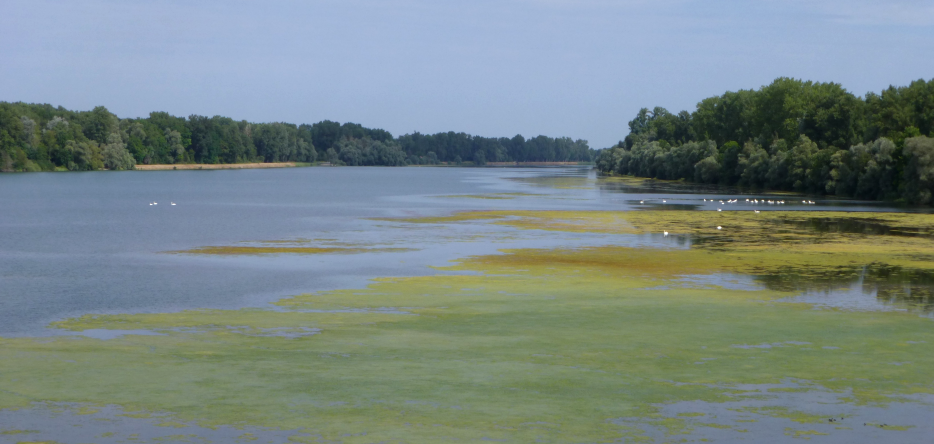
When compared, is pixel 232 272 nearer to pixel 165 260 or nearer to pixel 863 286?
pixel 165 260

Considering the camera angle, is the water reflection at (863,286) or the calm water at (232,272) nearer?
the calm water at (232,272)

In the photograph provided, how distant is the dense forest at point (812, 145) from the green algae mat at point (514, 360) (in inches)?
1888

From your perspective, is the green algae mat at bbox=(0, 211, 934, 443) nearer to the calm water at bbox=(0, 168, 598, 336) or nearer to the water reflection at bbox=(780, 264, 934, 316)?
the water reflection at bbox=(780, 264, 934, 316)

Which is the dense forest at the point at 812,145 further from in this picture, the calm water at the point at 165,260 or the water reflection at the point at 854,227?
the calm water at the point at 165,260

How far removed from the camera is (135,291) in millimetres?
22078

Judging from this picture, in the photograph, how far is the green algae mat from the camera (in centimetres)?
1136

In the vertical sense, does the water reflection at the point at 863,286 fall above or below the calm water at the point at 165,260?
above

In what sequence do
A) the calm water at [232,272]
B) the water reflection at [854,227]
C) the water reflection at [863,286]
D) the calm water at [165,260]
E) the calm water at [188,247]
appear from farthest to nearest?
the water reflection at [854,227] < the calm water at [188,247] < the calm water at [165,260] < the water reflection at [863,286] < the calm water at [232,272]

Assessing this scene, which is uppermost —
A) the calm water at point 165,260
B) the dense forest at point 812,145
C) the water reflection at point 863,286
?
the dense forest at point 812,145

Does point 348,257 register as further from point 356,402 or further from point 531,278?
point 356,402

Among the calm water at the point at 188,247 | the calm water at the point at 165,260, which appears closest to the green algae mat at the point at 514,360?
the calm water at the point at 165,260

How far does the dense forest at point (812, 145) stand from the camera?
2741 inches

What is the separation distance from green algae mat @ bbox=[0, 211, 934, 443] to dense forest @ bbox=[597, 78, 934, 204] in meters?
47.9

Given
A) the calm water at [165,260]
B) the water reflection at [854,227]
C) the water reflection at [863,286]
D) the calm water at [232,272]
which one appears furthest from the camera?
the water reflection at [854,227]
